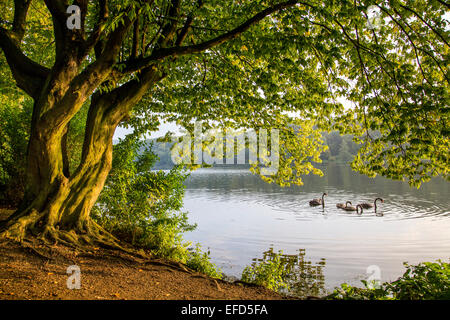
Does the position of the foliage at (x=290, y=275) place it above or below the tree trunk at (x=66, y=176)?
below

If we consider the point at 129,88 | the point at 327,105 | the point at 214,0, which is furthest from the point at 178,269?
the point at 214,0

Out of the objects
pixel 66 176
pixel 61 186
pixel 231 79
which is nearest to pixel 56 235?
pixel 61 186

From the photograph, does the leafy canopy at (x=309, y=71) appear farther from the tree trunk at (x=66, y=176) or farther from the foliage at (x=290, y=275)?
the foliage at (x=290, y=275)

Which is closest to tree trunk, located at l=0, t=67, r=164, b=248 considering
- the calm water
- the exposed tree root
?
the exposed tree root

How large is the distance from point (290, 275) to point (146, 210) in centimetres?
596

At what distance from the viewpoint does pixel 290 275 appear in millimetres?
10648

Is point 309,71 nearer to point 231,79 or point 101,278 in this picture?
point 231,79

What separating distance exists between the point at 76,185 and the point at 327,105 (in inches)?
278

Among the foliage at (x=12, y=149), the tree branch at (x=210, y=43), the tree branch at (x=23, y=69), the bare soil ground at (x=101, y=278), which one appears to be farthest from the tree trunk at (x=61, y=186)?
the foliage at (x=12, y=149)

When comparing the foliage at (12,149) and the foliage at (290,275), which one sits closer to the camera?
the foliage at (290,275)

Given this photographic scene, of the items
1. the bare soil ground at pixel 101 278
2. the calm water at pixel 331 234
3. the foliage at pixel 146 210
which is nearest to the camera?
the bare soil ground at pixel 101 278

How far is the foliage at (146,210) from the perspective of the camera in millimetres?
7879

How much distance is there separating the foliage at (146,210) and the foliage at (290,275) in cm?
127
